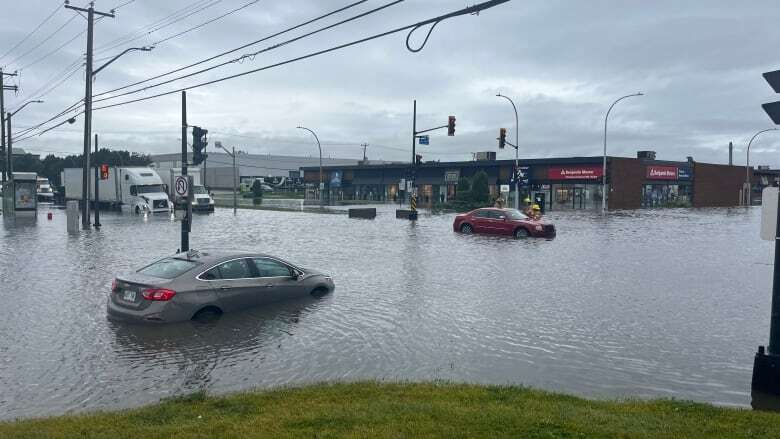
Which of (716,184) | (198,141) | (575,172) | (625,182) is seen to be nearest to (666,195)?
(625,182)

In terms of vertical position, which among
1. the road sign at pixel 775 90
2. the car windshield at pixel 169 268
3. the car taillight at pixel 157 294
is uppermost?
the road sign at pixel 775 90

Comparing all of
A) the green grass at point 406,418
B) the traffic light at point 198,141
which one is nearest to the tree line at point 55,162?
the traffic light at point 198,141

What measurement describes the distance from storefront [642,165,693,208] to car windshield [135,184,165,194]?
1814 inches

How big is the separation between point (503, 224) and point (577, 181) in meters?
36.5

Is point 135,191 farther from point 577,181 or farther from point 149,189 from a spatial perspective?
point 577,181

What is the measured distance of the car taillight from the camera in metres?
11.1

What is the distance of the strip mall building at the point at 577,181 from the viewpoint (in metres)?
64.0

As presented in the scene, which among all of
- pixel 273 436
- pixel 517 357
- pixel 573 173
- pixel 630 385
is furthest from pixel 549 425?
pixel 573 173

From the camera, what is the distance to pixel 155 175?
163 ft

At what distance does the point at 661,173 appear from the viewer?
230 feet

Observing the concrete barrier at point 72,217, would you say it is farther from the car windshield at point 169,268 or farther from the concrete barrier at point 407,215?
the car windshield at point 169,268

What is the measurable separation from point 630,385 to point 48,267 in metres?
16.1

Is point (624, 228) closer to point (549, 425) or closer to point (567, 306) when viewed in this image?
point (567, 306)

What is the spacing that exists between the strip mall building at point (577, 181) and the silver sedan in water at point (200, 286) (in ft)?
137
